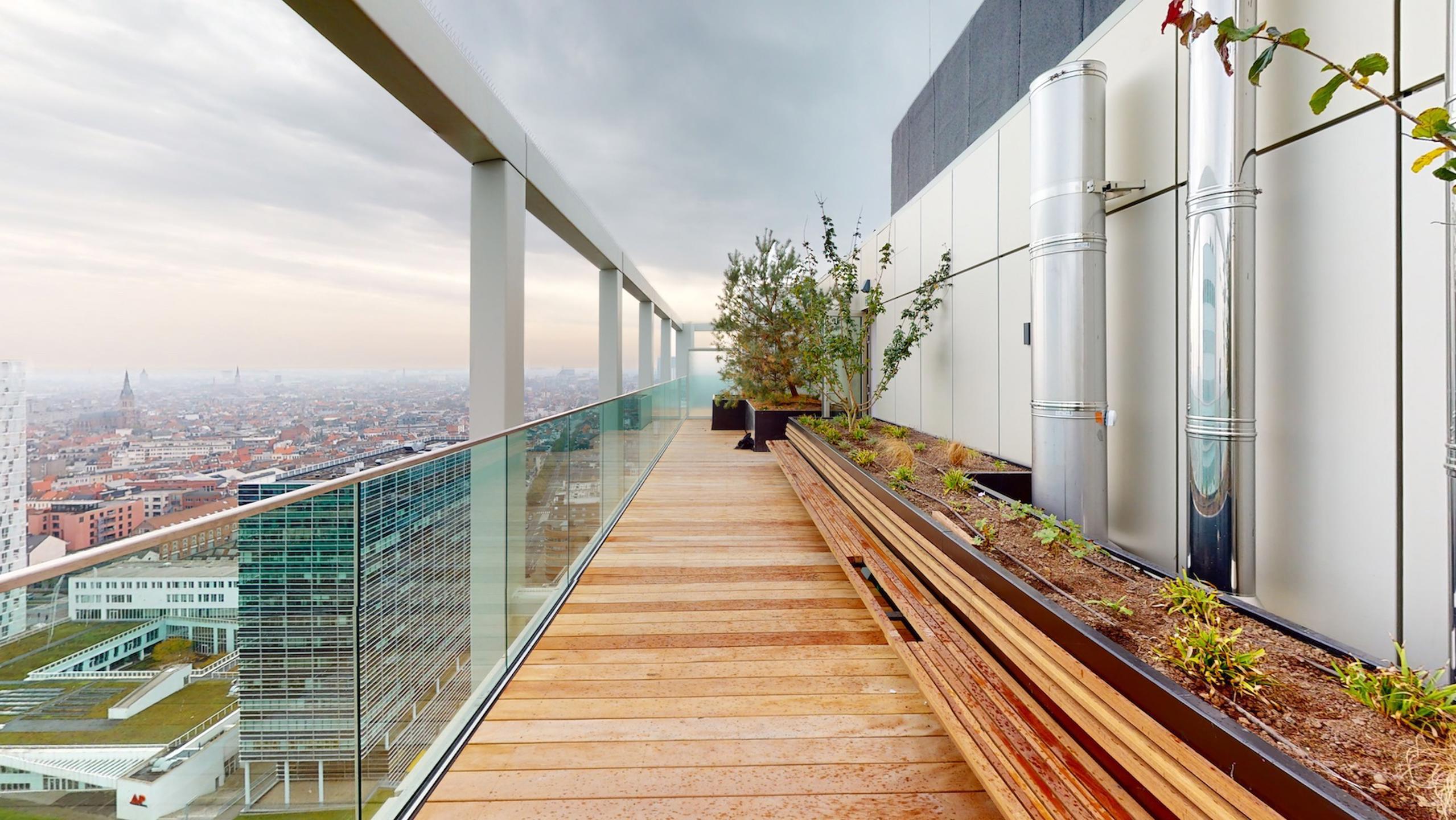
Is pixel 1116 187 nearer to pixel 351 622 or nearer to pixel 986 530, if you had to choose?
pixel 986 530

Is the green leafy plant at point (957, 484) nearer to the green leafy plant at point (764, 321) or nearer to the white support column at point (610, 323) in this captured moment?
the white support column at point (610, 323)

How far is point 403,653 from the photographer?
178 centimetres

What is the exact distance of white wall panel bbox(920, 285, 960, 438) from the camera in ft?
16.8

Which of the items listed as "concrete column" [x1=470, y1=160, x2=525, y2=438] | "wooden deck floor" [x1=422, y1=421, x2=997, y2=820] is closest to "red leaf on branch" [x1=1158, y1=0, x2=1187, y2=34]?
"wooden deck floor" [x1=422, y1=421, x2=997, y2=820]

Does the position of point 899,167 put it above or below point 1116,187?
above

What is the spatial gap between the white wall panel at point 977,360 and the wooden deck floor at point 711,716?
5.41 feet

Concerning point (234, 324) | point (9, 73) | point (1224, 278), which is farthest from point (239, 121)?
point (1224, 278)

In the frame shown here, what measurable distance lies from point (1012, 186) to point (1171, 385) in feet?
6.54

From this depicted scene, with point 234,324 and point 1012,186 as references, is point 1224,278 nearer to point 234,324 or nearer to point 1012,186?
point 1012,186

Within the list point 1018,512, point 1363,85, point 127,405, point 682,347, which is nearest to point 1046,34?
point 1018,512

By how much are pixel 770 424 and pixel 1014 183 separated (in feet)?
19.3

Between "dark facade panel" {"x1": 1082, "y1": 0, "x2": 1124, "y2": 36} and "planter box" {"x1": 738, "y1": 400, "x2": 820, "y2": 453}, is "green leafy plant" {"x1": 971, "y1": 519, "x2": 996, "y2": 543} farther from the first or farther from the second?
"planter box" {"x1": 738, "y1": 400, "x2": 820, "y2": 453}

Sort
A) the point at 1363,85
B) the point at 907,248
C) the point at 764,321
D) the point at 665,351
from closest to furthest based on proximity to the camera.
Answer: the point at 1363,85, the point at 907,248, the point at 764,321, the point at 665,351

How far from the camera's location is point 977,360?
15.0ft
